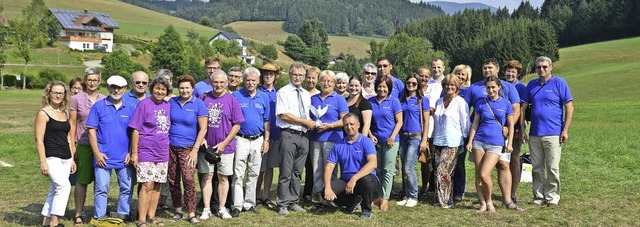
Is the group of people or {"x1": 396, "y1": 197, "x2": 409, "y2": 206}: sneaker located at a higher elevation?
the group of people

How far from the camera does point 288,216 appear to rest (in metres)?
7.93

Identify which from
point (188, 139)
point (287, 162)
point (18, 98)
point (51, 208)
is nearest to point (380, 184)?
point (287, 162)

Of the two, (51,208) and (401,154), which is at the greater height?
(401,154)

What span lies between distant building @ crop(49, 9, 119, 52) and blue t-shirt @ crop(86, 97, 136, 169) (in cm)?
7827

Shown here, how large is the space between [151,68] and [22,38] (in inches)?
492

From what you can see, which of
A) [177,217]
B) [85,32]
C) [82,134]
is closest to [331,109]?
[177,217]

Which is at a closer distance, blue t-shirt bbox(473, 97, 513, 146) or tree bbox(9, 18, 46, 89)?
blue t-shirt bbox(473, 97, 513, 146)

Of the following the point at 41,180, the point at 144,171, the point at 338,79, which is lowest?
the point at 41,180

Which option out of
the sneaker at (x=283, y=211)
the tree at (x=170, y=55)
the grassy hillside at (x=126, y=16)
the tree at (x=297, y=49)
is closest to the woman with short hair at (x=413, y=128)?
the sneaker at (x=283, y=211)

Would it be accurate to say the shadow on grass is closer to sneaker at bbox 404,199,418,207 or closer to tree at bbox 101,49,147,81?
sneaker at bbox 404,199,418,207

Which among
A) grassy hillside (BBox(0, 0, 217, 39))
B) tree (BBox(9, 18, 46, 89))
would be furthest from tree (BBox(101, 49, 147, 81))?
grassy hillside (BBox(0, 0, 217, 39))

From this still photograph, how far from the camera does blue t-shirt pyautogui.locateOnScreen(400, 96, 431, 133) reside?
853 cm

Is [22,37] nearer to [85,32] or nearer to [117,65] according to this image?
[117,65]

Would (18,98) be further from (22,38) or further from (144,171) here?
(144,171)
